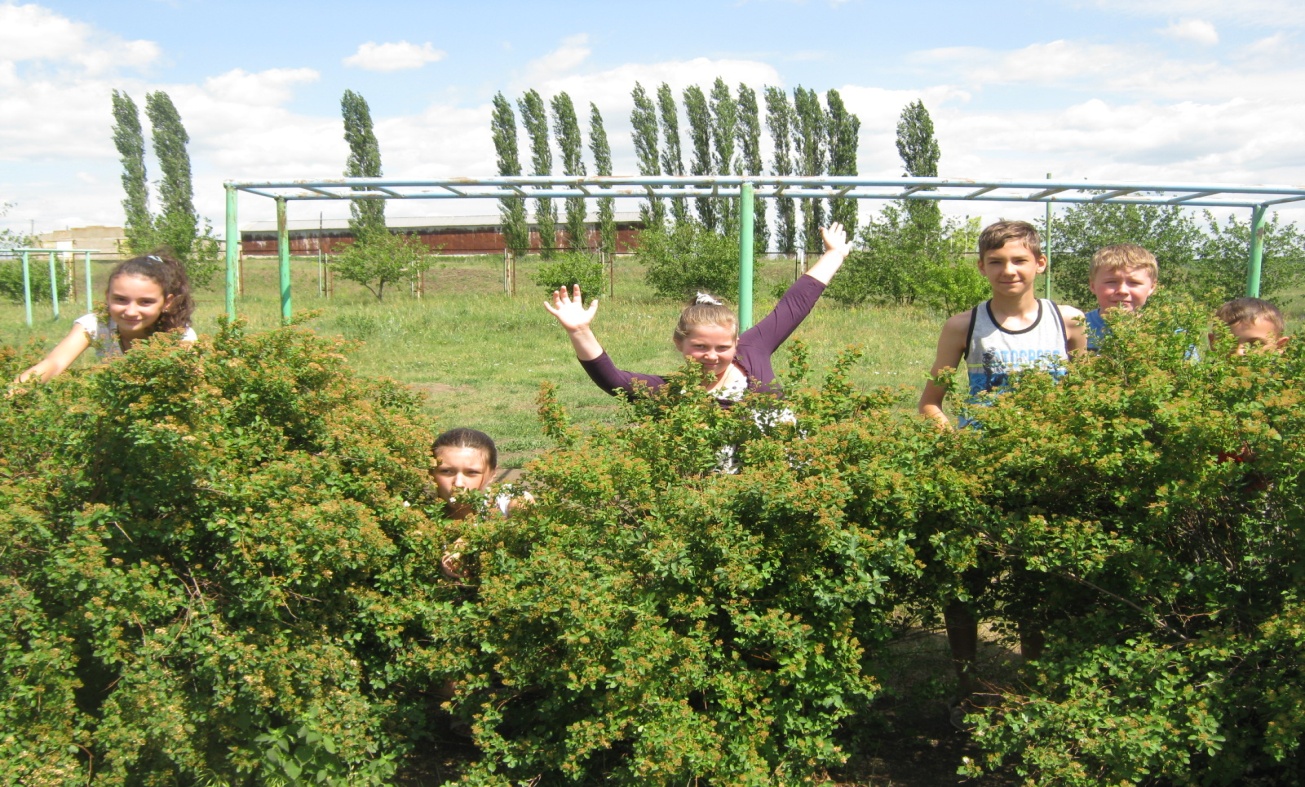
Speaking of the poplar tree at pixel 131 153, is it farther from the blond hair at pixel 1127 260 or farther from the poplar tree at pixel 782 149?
the blond hair at pixel 1127 260

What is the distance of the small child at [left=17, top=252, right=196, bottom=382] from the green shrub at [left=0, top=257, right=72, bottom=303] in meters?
26.0

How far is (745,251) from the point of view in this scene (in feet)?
16.5

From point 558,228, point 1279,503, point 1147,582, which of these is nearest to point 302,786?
point 1147,582

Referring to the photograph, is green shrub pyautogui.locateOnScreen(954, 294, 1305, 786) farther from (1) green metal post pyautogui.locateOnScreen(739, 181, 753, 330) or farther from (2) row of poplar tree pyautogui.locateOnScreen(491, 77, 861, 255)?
(2) row of poplar tree pyautogui.locateOnScreen(491, 77, 861, 255)

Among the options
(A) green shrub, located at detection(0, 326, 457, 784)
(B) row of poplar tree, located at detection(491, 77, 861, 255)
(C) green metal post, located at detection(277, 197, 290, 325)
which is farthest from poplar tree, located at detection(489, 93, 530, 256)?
(A) green shrub, located at detection(0, 326, 457, 784)

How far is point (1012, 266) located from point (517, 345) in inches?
458

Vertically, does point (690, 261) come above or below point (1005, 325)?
above

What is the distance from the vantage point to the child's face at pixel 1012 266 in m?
3.12

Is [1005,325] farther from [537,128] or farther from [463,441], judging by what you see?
[537,128]

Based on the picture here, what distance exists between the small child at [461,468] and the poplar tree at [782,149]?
109ft

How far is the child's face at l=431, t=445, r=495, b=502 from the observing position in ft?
9.92

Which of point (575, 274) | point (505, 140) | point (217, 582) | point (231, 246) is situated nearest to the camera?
point (217, 582)

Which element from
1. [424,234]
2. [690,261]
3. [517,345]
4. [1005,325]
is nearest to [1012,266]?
[1005,325]

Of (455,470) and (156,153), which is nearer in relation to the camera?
(455,470)
